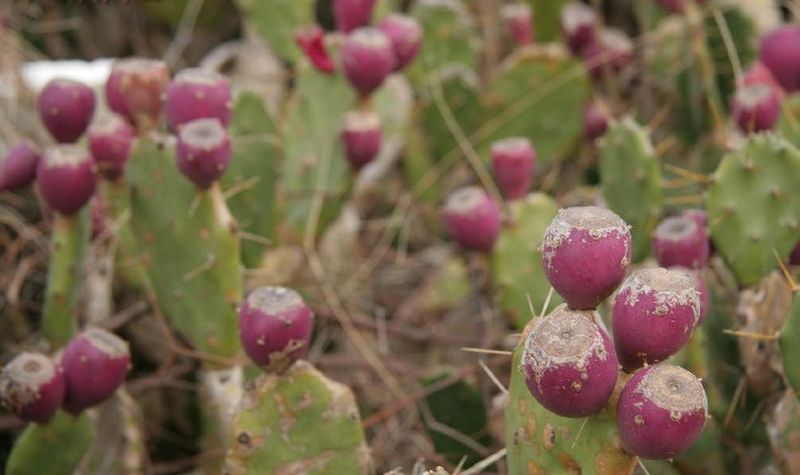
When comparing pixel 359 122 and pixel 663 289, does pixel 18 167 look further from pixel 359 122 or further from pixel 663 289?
pixel 663 289

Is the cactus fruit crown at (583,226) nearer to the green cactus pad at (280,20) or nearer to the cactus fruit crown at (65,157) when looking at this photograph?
the cactus fruit crown at (65,157)

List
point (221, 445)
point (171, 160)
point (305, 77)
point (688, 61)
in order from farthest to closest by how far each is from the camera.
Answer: point (688, 61) → point (305, 77) → point (221, 445) → point (171, 160)

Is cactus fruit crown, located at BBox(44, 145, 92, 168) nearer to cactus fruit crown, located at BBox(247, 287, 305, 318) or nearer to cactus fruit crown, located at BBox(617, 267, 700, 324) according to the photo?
cactus fruit crown, located at BBox(247, 287, 305, 318)

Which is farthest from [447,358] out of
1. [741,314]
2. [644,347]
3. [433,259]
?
[644,347]

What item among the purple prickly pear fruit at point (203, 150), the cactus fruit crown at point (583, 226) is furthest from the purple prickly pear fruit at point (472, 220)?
the cactus fruit crown at point (583, 226)

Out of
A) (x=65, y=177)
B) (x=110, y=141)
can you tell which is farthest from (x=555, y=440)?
(x=110, y=141)

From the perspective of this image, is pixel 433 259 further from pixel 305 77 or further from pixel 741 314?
pixel 741 314
